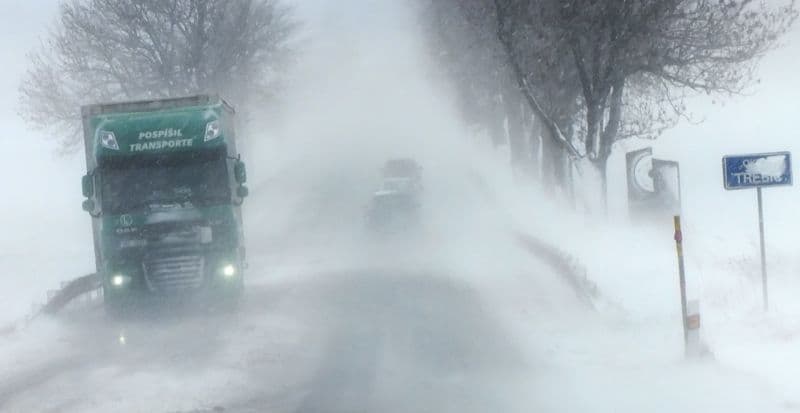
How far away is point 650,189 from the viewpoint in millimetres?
23562

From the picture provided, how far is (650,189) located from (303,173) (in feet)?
143

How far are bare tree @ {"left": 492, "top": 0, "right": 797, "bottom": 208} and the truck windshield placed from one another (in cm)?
1029

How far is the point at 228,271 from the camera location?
17672 mm

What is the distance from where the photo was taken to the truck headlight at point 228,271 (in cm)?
1764

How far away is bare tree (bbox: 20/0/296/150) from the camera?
42125 millimetres

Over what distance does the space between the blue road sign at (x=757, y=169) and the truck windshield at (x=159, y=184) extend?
8.54m

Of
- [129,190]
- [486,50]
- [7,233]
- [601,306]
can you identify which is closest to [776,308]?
[601,306]

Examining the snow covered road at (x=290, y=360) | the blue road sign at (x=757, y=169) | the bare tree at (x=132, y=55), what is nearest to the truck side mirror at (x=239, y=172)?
the snow covered road at (x=290, y=360)

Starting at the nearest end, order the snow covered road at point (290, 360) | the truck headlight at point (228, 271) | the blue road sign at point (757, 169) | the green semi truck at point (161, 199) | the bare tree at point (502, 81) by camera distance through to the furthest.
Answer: the snow covered road at point (290, 360) → the blue road sign at point (757, 169) → the green semi truck at point (161, 199) → the truck headlight at point (228, 271) → the bare tree at point (502, 81)

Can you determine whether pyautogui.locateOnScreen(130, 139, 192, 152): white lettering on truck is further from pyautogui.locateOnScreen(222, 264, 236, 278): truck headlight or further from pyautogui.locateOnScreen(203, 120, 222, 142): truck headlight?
pyautogui.locateOnScreen(222, 264, 236, 278): truck headlight

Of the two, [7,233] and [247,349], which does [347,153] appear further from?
[247,349]

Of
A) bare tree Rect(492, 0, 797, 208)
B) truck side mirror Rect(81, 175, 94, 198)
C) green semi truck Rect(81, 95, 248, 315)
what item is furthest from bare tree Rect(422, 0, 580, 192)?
truck side mirror Rect(81, 175, 94, 198)

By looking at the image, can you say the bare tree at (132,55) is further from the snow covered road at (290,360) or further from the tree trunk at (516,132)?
the snow covered road at (290,360)

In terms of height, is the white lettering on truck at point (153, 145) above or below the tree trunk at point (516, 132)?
below
